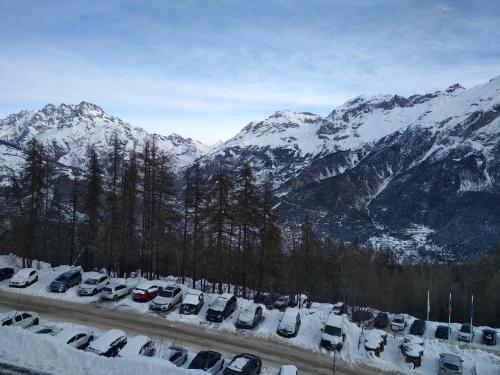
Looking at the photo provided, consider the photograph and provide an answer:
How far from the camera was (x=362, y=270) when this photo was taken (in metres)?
74.9

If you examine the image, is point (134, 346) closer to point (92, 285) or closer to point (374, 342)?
point (92, 285)

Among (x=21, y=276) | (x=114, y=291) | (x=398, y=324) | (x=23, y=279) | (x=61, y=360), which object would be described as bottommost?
(x=398, y=324)

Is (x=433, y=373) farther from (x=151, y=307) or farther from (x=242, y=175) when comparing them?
(x=242, y=175)

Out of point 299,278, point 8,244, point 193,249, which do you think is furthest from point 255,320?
point 8,244

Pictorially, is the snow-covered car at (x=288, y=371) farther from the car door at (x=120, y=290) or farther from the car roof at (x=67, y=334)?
the car door at (x=120, y=290)

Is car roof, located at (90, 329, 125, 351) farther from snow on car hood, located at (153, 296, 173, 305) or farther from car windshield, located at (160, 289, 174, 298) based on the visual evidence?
car windshield, located at (160, 289, 174, 298)

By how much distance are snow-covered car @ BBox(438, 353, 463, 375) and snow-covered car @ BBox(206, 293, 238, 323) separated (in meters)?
15.4

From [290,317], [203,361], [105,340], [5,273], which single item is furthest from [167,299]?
[5,273]

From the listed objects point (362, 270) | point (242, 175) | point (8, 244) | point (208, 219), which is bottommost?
point (362, 270)

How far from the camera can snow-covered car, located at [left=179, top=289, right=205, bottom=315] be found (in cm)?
3238

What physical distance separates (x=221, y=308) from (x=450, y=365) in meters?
16.4

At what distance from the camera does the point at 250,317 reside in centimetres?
3127

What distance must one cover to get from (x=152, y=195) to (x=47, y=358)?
28.6m

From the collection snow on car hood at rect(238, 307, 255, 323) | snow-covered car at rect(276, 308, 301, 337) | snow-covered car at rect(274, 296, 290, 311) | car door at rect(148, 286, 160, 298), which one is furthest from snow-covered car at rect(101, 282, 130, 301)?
snow-covered car at rect(274, 296, 290, 311)
